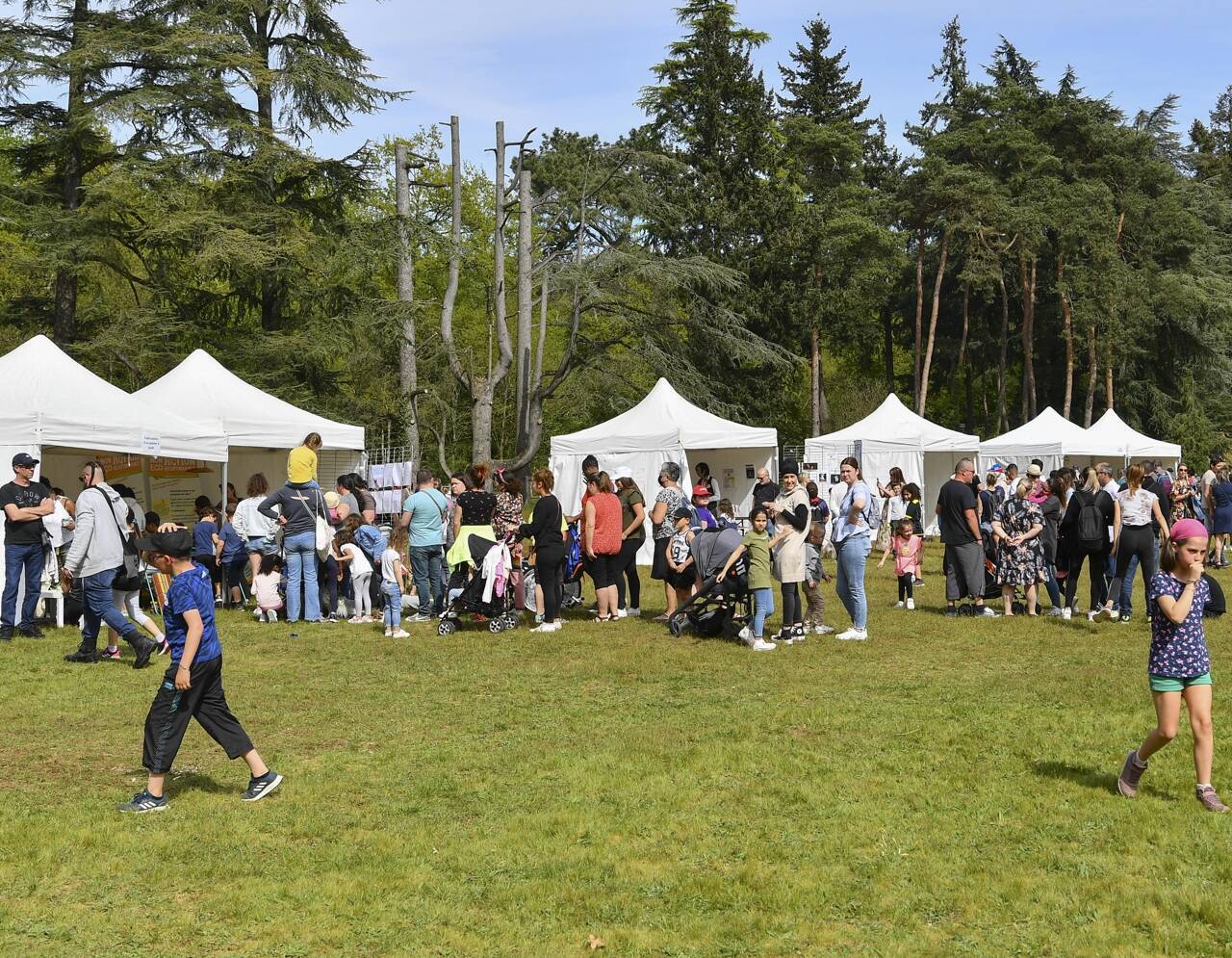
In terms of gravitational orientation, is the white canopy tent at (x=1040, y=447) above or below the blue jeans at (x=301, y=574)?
above

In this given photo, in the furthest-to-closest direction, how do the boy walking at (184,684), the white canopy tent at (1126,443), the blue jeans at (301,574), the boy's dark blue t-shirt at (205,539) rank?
the white canopy tent at (1126,443)
the boy's dark blue t-shirt at (205,539)
the blue jeans at (301,574)
the boy walking at (184,684)

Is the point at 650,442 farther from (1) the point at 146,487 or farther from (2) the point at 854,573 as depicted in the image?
(2) the point at 854,573

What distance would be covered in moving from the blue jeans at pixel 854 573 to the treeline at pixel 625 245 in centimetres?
1533

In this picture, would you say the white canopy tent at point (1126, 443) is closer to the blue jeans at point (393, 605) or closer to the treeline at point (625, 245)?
the treeline at point (625, 245)

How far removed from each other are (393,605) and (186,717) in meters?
5.52

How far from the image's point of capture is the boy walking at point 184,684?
5.86 m

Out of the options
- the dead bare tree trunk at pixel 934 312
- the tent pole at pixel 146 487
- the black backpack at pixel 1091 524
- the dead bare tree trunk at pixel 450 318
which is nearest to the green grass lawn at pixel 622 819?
the black backpack at pixel 1091 524

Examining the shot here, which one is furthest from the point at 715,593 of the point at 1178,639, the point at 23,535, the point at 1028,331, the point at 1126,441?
the point at 1028,331

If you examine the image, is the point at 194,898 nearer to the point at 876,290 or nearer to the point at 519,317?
the point at 519,317

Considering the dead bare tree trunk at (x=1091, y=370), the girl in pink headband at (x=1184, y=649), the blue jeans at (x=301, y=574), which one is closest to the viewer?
the girl in pink headband at (x=1184, y=649)

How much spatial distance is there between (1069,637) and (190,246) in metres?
A: 19.6

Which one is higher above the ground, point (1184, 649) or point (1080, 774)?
point (1184, 649)

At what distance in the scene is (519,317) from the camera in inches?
1107

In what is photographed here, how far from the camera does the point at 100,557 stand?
9.50 m
